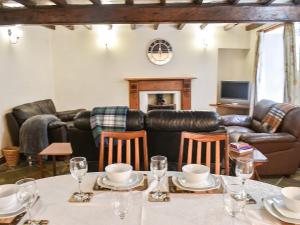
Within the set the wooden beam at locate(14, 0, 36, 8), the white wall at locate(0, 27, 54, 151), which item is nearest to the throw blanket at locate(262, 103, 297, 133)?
the wooden beam at locate(14, 0, 36, 8)

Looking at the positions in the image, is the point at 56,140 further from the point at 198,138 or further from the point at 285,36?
the point at 285,36

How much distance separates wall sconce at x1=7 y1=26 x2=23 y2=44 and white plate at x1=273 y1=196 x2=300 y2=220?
16.4 ft

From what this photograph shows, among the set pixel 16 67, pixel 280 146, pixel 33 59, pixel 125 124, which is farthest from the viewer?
pixel 33 59

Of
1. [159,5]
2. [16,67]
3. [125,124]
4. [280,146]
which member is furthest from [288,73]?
[16,67]

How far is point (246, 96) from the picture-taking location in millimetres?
6559

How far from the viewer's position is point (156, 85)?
22.2 feet

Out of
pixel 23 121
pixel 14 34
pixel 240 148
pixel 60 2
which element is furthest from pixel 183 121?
pixel 14 34

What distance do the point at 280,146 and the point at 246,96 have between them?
10.2 ft

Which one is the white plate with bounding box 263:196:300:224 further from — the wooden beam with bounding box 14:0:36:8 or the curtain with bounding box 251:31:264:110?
the curtain with bounding box 251:31:264:110

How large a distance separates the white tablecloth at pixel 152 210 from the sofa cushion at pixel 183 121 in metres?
1.43

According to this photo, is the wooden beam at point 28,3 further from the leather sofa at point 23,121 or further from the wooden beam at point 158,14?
the leather sofa at point 23,121

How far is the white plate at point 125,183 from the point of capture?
1.53 m

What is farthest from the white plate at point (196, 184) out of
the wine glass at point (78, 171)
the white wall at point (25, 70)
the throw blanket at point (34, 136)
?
the white wall at point (25, 70)

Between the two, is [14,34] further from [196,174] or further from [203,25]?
[196,174]
